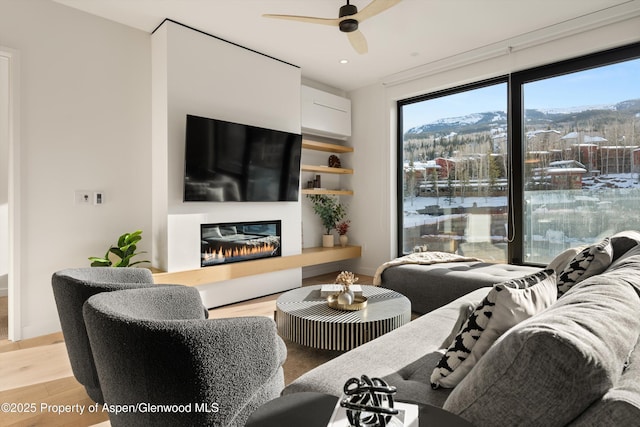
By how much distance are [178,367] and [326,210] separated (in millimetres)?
4066

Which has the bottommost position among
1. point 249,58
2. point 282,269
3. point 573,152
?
point 282,269

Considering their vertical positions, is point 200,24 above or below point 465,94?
above

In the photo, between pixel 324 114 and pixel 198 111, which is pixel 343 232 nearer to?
pixel 324 114

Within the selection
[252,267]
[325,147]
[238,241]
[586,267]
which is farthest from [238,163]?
[586,267]

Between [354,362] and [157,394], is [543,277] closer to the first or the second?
[354,362]

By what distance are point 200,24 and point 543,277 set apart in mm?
3518

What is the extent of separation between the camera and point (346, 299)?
7.98 feet

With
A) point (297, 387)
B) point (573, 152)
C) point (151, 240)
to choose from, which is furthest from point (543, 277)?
point (151, 240)

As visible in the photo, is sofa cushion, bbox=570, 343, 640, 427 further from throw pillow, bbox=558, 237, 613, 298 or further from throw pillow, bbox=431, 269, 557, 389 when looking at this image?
throw pillow, bbox=558, 237, 613, 298

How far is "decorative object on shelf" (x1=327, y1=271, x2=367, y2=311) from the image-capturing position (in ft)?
7.95

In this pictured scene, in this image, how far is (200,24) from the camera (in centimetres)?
343

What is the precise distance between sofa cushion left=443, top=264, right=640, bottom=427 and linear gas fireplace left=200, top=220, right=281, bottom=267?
3174mm

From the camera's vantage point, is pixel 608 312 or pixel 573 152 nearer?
pixel 608 312

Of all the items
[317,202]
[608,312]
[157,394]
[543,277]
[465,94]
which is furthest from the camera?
[317,202]
